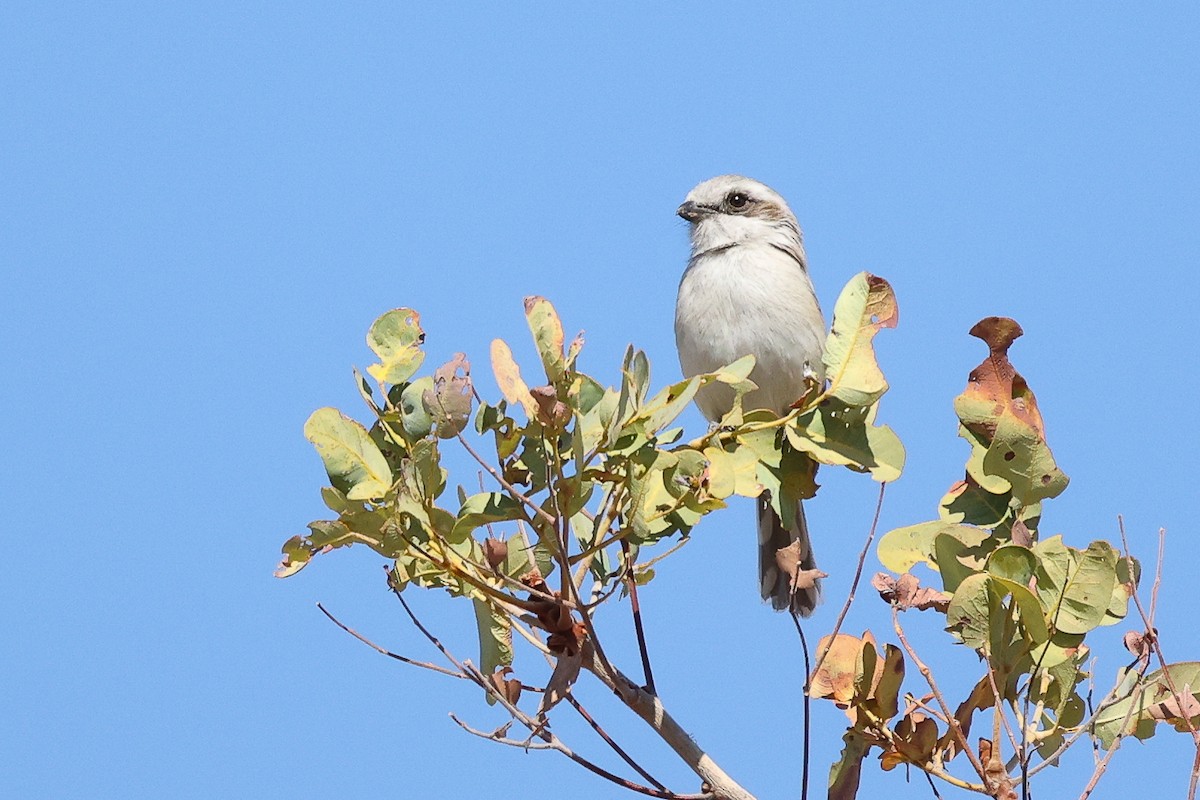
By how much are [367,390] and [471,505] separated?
360 mm

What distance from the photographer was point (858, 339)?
3264mm

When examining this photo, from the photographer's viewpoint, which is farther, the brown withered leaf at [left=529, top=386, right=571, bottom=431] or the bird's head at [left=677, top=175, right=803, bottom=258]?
the bird's head at [left=677, top=175, right=803, bottom=258]

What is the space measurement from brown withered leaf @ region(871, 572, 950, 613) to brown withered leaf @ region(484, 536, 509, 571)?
34.3 inches

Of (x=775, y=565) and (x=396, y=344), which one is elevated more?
(x=775, y=565)

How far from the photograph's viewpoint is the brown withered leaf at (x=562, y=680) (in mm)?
2980

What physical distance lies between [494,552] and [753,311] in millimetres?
3822

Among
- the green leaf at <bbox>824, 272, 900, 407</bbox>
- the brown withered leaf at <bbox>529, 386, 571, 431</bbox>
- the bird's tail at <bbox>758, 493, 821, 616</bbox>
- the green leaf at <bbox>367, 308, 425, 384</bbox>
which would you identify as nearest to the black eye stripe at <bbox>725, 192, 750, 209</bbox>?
the bird's tail at <bbox>758, 493, 821, 616</bbox>

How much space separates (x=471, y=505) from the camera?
3020 mm

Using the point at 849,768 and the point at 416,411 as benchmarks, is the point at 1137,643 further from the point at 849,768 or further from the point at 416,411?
the point at 416,411

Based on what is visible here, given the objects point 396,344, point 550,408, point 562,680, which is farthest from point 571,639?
point 396,344

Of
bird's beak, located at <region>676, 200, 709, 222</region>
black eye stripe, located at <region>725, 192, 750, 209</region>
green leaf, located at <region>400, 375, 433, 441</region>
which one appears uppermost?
black eye stripe, located at <region>725, 192, 750, 209</region>

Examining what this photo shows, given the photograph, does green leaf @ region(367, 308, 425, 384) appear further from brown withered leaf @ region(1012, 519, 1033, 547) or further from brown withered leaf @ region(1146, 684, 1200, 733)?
brown withered leaf @ region(1146, 684, 1200, 733)

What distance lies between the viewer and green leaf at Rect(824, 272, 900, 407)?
10.6 feet

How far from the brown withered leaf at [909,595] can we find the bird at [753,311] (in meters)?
3.23
